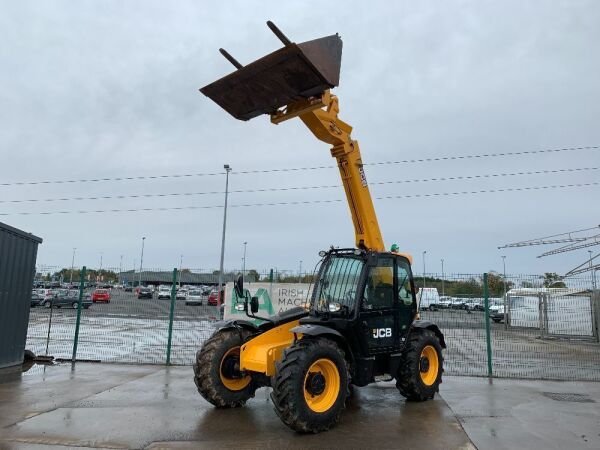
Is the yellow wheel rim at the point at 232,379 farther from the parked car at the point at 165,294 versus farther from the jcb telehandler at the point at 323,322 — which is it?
the parked car at the point at 165,294

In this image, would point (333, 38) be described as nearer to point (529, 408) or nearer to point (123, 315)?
point (529, 408)

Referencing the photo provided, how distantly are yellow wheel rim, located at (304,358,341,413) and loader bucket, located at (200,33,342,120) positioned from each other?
138 inches

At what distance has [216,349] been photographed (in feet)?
22.3

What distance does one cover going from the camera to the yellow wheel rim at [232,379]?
22.4ft

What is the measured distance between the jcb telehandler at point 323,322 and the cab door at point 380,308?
0.01m

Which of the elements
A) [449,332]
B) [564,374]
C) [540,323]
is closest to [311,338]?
[449,332]

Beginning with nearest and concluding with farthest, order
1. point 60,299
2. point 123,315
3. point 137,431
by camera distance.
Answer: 1. point 137,431
2. point 123,315
3. point 60,299

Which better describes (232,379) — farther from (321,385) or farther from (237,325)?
(321,385)

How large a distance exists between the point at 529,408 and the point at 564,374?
394cm

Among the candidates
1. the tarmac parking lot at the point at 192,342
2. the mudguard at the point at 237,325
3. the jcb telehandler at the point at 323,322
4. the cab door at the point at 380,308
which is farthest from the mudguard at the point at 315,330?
the tarmac parking lot at the point at 192,342

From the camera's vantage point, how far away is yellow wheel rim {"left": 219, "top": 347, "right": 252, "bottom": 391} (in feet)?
22.4

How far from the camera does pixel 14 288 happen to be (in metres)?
10.2

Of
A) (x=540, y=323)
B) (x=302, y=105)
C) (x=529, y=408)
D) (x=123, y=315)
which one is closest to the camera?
(x=302, y=105)

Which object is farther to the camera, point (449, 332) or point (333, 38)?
point (449, 332)
